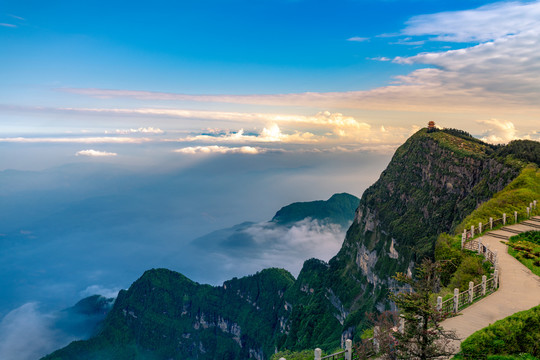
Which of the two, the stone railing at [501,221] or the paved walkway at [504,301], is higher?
the stone railing at [501,221]

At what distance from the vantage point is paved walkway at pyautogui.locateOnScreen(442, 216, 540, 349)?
22.2m

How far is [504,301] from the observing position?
25.1 meters

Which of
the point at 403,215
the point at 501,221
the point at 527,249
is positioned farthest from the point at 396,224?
the point at 527,249

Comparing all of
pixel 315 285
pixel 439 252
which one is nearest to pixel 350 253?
pixel 315 285

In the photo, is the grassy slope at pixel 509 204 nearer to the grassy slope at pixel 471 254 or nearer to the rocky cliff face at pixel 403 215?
the grassy slope at pixel 471 254

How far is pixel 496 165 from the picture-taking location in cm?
8700

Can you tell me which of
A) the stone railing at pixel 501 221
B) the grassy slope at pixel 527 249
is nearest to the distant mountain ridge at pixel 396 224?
the stone railing at pixel 501 221

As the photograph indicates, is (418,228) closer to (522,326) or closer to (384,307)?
(384,307)

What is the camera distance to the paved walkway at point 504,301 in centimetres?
2225

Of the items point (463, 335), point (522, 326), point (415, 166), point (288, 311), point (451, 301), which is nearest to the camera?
point (522, 326)

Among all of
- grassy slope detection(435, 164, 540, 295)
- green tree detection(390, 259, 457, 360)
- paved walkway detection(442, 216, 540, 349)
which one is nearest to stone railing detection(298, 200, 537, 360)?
paved walkway detection(442, 216, 540, 349)

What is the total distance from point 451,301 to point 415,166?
11937cm

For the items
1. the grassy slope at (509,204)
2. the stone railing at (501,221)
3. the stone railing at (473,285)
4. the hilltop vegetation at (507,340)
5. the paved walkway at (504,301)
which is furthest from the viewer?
the grassy slope at (509,204)

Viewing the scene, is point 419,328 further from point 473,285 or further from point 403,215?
point 403,215
